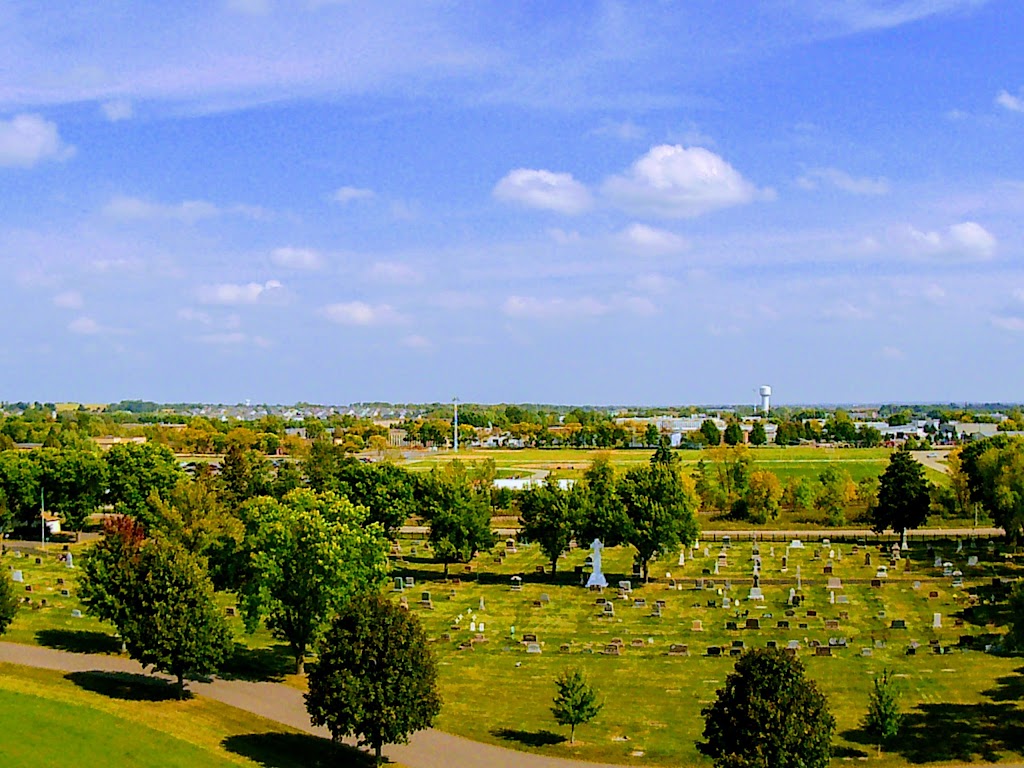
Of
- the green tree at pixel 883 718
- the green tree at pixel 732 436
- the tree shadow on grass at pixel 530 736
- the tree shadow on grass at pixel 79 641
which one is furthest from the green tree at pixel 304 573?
the green tree at pixel 732 436

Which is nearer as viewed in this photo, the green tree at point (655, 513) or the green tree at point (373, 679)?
the green tree at point (373, 679)

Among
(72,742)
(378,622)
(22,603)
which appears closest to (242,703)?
(72,742)

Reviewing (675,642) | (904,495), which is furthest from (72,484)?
(904,495)

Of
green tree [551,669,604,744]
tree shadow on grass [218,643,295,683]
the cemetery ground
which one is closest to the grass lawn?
tree shadow on grass [218,643,295,683]

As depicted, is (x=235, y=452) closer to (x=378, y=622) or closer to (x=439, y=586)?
(x=439, y=586)

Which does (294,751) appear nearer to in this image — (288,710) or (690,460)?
(288,710)

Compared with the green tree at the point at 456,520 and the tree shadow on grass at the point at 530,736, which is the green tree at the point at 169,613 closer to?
the tree shadow on grass at the point at 530,736
